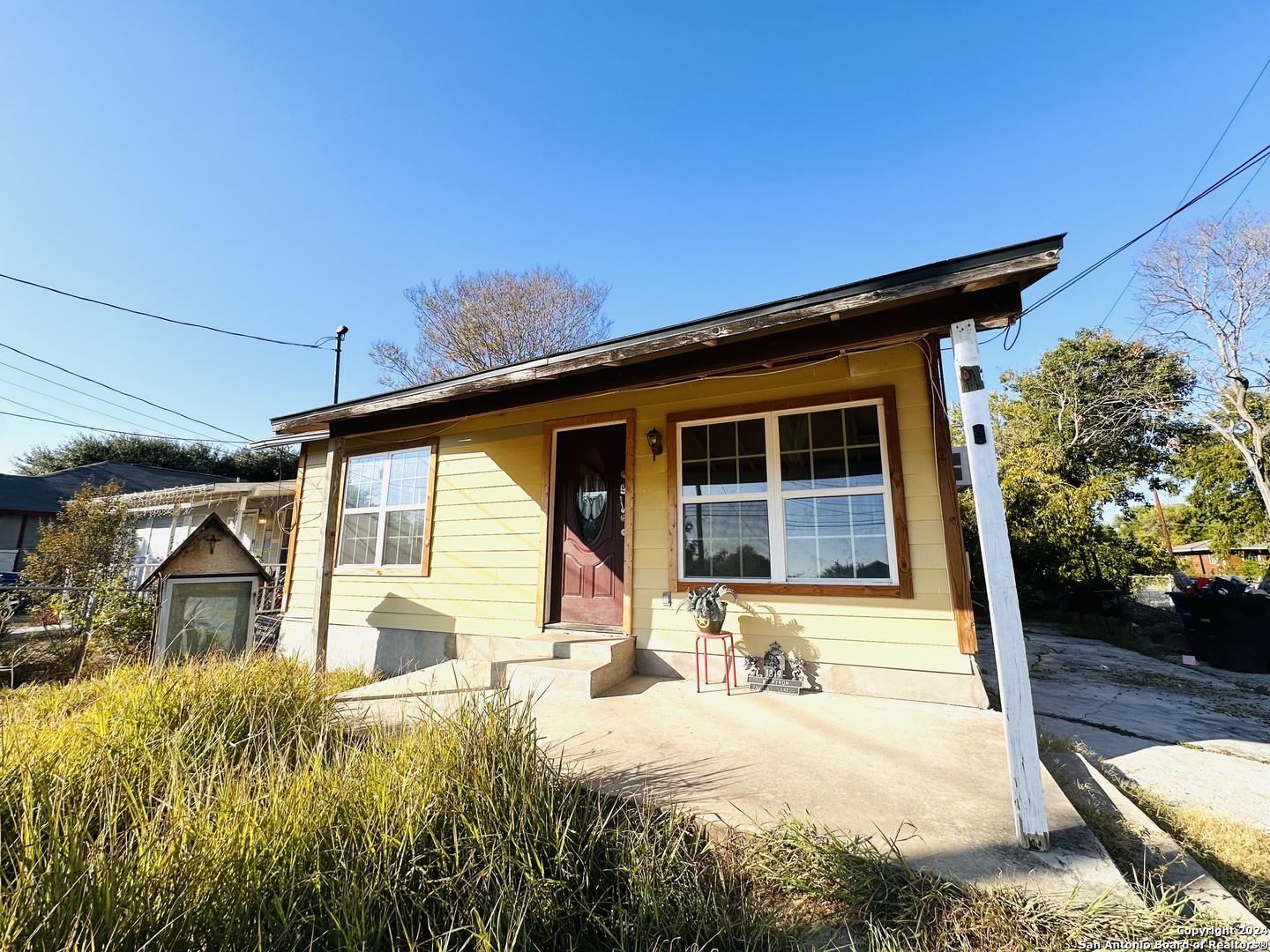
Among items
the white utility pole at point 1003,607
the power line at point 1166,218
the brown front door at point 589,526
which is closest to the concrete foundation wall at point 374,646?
the brown front door at point 589,526

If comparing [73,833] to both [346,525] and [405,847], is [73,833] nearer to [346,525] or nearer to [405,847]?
[405,847]

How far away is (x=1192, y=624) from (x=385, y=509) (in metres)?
9.88

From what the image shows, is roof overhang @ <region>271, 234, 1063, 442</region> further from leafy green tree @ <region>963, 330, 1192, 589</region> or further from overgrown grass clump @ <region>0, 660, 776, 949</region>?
leafy green tree @ <region>963, 330, 1192, 589</region>

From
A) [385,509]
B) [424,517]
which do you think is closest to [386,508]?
[385,509]

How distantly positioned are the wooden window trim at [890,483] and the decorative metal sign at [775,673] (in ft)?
1.54

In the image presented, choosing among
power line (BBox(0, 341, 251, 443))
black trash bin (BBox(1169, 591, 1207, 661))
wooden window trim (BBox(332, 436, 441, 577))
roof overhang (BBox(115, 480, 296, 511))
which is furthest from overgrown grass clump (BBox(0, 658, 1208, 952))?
roof overhang (BBox(115, 480, 296, 511))

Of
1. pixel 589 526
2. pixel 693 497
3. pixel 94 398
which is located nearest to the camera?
pixel 693 497

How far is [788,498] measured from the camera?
3875 mm

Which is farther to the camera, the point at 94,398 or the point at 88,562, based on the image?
the point at 94,398

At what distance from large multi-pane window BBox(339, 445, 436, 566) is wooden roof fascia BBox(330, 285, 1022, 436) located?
3.70 feet

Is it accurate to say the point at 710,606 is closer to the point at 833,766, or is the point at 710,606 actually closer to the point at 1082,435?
the point at 833,766

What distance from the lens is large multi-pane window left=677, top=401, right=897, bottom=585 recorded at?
3.61m

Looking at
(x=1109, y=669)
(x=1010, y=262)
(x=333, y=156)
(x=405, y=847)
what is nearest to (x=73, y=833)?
(x=405, y=847)

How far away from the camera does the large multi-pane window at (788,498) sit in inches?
142
